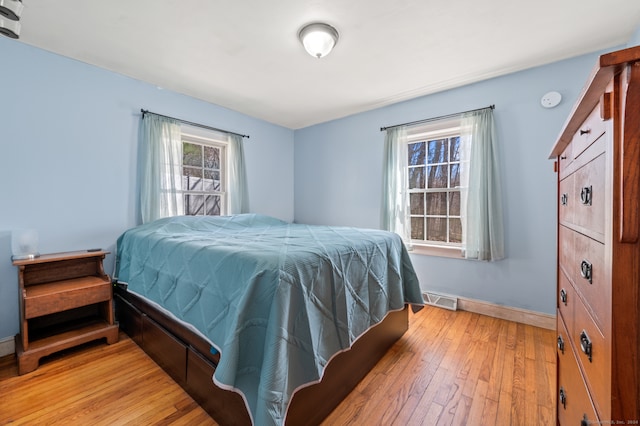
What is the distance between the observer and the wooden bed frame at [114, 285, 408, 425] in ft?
A: 4.10

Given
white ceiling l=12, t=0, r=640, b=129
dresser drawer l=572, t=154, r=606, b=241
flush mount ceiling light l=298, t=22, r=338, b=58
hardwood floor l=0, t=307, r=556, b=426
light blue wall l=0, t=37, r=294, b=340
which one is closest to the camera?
dresser drawer l=572, t=154, r=606, b=241

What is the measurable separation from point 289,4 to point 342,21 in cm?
39

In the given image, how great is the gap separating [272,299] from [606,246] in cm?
104

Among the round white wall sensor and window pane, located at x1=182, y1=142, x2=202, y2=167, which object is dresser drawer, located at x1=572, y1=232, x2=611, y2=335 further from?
window pane, located at x1=182, y1=142, x2=202, y2=167

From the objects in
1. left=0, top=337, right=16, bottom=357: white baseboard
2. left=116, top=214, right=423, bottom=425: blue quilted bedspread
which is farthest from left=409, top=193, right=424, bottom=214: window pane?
left=0, top=337, right=16, bottom=357: white baseboard

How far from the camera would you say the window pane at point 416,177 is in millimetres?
3172

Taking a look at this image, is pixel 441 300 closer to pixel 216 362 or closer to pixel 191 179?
pixel 216 362

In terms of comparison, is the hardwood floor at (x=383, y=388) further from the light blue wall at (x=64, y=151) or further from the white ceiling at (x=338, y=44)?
the white ceiling at (x=338, y=44)

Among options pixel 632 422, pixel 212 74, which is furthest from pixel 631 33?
pixel 212 74

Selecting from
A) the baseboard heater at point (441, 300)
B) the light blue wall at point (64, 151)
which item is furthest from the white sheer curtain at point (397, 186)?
the light blue wall at point (64, 151)

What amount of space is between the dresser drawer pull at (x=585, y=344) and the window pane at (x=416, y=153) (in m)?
2.67

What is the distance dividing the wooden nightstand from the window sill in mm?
3062

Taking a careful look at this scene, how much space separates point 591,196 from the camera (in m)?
0.68

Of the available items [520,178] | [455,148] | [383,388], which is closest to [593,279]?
[383,388]
